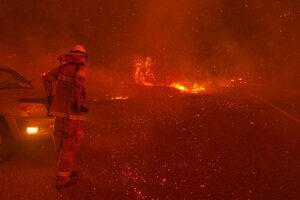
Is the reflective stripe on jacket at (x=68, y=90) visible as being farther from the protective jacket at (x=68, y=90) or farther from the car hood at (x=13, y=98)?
the car hood at (x=13, y=98)

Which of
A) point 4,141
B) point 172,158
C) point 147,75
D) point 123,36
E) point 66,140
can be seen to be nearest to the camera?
point 66,140

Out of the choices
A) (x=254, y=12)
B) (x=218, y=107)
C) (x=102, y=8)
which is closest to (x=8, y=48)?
(x=102, y=8)

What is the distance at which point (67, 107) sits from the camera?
4867 mm

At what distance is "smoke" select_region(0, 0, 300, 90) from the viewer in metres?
15.2

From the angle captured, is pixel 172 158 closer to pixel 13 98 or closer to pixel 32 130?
pixel 32 130

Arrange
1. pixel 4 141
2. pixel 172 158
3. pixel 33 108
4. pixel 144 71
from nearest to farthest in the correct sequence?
pixel 4 141
pixel 33 108
pixel 172 158
pixel 144 71

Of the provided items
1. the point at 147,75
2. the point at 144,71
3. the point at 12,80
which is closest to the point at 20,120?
the point at 12,80

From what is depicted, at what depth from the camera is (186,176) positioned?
17.4ft

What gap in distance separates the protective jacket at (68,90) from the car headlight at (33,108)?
2.85ft

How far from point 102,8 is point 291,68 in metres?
13.0

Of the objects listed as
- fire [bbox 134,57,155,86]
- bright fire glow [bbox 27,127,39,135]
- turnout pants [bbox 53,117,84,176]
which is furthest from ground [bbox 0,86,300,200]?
fire [bbox 134,57,155,86]

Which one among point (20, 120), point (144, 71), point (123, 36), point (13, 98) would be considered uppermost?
point (123, 36)

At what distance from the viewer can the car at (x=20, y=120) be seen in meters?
5.60

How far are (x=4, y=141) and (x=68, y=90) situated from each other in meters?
1.41
